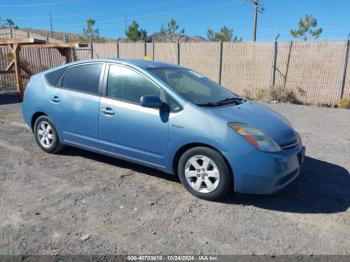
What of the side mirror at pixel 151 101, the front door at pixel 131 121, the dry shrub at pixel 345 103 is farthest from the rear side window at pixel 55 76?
the dry shrub at pixel 345 103

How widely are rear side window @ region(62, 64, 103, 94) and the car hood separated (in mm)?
1818

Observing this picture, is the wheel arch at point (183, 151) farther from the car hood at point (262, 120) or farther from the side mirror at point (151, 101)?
the side mirror at point (151, 101)

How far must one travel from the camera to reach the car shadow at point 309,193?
394 centimetres

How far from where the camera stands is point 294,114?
10406mm

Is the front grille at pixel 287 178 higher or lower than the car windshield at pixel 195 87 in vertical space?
lower

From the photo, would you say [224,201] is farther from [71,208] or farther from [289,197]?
[71,208]

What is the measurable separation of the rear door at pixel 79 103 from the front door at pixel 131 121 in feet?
0.58

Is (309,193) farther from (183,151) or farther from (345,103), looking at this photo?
(345,103)

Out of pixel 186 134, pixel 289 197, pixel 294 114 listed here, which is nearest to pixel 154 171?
pixel 186 134

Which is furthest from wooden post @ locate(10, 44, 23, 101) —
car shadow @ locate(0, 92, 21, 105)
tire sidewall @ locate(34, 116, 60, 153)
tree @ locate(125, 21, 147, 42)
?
tree @ locate(125, 21, 147, 42)

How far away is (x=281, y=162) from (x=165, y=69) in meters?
2.08

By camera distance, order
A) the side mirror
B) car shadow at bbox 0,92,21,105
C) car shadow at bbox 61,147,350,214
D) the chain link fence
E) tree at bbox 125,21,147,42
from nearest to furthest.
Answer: car shadow at bbox 61,147,350,214, the side mirror, car shadow at bbox 0,92,21,105, the chain link fence, tree at bbox 125,21,147,42

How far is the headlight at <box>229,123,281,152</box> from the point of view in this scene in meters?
3.73

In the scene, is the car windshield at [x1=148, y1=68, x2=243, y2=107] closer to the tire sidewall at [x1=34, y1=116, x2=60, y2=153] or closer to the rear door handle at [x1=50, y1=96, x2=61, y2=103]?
the rear door handle at [x1=50, y1=96, x2=61, y2=103]
